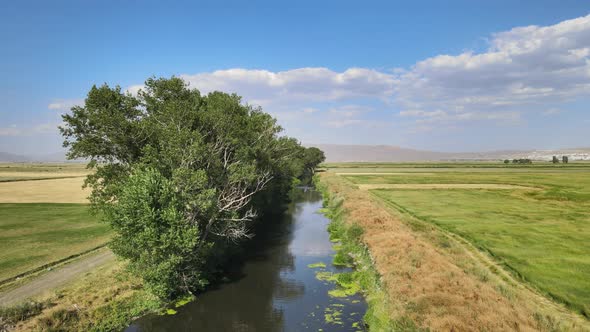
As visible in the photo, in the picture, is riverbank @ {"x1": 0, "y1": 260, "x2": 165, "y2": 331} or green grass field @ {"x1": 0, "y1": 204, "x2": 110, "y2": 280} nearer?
riverbank @ {"x1": 0, "y1": 260, "x2": 165, "y2": 331}

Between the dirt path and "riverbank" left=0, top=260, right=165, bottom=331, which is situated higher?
the dirt path

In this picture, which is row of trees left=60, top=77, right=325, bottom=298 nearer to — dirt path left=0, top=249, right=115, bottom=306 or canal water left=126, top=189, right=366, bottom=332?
canal water left=126, top=189, right=366, bottom=332

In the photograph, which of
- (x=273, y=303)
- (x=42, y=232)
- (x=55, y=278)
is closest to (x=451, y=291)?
(x=273, y=303)

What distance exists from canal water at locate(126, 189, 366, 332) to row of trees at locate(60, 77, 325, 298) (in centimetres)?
235

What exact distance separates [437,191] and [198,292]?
224 ft

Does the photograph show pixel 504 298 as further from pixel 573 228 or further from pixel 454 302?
pixel 573 228

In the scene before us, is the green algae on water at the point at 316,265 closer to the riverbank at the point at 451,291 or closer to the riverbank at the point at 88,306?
the riverbank at the point at 451,291

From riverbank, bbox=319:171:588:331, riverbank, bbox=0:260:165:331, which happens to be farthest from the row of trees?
riverbank, bbox=319:171:588:331

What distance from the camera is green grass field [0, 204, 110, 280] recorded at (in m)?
30.8

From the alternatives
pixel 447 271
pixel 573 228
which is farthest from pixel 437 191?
pixel 447 271

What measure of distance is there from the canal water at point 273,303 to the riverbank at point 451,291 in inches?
139

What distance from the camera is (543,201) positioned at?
60906 millimetres

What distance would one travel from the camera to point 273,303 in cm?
2633

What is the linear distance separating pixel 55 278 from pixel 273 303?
18006 mm
